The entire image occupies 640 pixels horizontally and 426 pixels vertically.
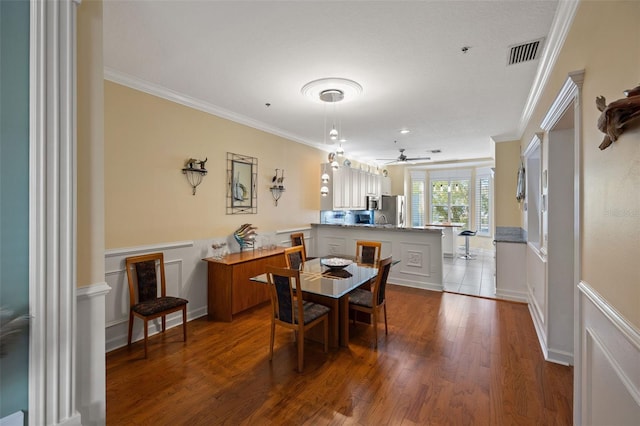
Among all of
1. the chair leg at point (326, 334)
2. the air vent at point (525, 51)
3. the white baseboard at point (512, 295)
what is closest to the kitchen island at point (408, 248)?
the white baseboard at point (512, 295)

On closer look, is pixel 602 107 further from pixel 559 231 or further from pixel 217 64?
pixel 217 64

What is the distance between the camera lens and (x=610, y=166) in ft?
4.35

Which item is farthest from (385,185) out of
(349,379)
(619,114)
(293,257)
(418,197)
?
(619,114)

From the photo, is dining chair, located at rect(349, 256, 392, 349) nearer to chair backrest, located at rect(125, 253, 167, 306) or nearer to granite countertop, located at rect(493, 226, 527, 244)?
chair backrest, located at rect(125, 253, 167, 306)

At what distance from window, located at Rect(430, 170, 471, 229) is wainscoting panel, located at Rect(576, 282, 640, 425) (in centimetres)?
757

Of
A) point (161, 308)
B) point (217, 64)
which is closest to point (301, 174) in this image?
point (217, 64)

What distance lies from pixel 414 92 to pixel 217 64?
2.19m

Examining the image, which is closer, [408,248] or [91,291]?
[91,291]

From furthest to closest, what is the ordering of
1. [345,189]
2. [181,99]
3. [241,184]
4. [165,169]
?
[345,189], [241,184], [181,99], [165,169]

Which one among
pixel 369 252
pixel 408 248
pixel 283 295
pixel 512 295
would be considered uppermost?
pixel 369 252

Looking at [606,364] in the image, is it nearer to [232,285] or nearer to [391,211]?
[232,285]

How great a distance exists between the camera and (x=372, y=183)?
310 inches

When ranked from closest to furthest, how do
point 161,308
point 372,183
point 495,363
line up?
point 495,363, point 161,308, point 372,183

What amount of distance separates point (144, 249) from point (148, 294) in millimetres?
496
